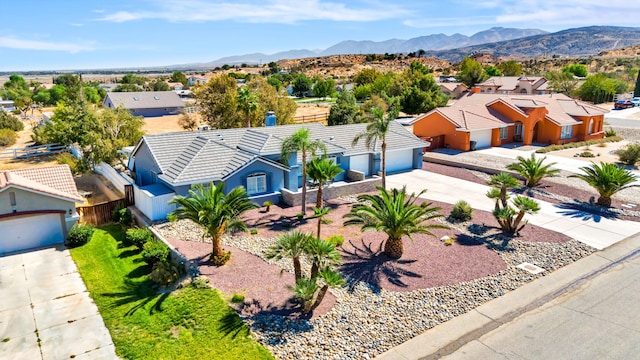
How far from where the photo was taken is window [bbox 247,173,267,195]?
88.5ft

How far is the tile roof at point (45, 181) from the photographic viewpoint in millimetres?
21688

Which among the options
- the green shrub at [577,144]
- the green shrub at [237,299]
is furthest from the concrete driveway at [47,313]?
the green shrub at [577,144]

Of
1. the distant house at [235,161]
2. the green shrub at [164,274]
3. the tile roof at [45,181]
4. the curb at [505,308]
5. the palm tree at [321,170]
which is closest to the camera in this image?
the curb at [505,308]

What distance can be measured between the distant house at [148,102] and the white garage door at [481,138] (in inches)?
2248

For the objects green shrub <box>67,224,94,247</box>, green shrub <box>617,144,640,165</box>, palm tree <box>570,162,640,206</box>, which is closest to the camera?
green shrub <box>67,224,94,247</box>

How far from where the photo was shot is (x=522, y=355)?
13.8m

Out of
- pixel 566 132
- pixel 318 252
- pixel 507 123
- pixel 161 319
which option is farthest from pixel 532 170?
pixel 161 319

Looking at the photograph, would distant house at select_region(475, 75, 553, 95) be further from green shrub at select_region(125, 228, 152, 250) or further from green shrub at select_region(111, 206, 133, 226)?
green shrub at select_region(125, 228, 152, 250)

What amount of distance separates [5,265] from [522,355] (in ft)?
70.0

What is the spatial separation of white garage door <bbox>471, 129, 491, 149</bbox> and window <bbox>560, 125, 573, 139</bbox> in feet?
27.2

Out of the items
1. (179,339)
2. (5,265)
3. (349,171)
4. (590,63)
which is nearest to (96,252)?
(5,265)

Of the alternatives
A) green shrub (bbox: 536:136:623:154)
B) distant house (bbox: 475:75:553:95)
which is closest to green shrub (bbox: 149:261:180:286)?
green shrub (bbox: 536:136:623:154)

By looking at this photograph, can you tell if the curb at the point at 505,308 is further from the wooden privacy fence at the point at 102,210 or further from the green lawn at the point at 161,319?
the wooden privacy fence at the point at 102,210

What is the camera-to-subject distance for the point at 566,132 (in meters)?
48.2
